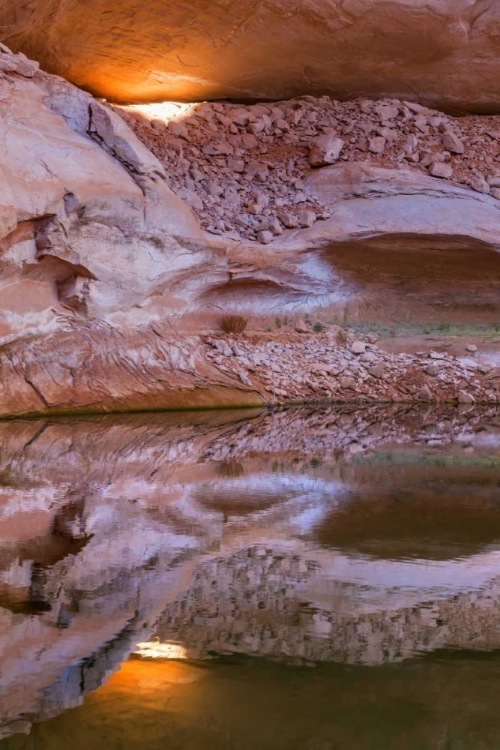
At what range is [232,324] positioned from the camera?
39.8 ft

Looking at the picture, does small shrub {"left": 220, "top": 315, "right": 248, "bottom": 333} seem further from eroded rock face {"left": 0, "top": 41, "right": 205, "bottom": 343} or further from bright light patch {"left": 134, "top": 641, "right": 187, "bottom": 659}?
bright light patch {"left": 134, "top": 641, "right": 187, "bottom": 659}

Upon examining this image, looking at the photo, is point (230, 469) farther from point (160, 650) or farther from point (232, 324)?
point (232, 324)

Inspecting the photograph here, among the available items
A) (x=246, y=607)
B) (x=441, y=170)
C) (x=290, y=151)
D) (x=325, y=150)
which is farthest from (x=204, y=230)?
(x=246, y=607)

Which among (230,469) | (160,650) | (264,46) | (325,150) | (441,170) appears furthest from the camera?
(441,170)

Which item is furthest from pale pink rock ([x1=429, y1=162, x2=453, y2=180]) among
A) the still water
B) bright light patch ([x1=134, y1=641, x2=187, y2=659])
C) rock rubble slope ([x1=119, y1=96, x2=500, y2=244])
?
bright light patch ([x1=134, y1=641, x2=187, y2=659])

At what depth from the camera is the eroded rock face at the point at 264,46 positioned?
33.0ft

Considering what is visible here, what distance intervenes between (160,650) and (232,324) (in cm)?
964

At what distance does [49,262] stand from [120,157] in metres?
1.52

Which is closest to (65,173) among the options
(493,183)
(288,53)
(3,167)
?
(3,167)

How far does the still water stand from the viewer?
7.12ft

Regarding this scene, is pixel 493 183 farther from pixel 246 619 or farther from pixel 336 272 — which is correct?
pixel 246 619

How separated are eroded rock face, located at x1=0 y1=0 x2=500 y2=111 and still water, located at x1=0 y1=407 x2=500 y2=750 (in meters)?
5.85

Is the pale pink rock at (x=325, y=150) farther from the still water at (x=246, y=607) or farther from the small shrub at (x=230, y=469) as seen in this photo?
the still water at (x=246, y=607)

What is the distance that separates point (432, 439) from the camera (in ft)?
28.7
